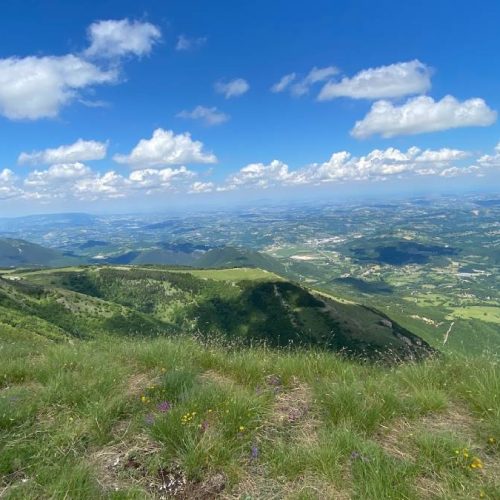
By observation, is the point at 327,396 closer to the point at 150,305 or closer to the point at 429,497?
the point at 429,497

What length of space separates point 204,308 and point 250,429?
165 metres

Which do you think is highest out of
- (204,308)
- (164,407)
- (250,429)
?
(164,407)

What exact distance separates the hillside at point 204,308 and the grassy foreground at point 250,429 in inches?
3611

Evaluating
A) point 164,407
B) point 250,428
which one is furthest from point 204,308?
point 250,428

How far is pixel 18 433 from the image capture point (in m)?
5.30

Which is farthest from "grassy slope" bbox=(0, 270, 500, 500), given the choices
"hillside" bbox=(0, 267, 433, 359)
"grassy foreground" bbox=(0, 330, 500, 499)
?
"hillside" bbox=(0, 267, 433, 359)

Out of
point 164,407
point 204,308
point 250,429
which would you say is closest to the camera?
point 250,429

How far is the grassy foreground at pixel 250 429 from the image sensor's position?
4.44 meters

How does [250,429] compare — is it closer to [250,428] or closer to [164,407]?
[250,428]

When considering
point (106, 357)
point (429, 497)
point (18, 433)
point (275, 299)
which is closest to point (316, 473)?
point (429, 497)

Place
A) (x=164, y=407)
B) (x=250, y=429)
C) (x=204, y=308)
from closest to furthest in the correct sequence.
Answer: (x=250, y=429), (x=164, y=407), (x=204, y=308)

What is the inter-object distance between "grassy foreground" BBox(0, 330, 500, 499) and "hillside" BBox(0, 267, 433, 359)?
9171cm

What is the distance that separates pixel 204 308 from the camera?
167250 millimetres

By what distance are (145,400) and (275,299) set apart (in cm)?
15803
